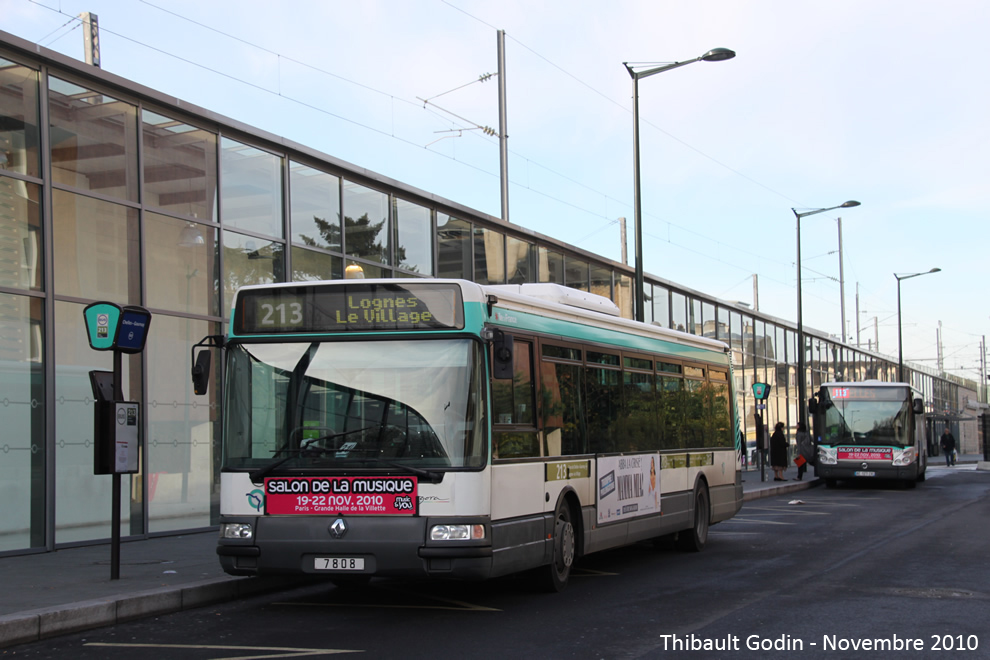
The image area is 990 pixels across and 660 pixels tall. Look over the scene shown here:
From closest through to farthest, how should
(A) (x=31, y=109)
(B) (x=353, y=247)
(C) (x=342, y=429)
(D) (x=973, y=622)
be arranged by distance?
1. (D) (x=973, y=622)
2. (C) (x=342, y=429)
3. (A) (x=31, y=109)
4. (B) (x=353, y=247)

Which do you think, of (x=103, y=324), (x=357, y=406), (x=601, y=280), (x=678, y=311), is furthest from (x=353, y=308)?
(x=678, y=311)

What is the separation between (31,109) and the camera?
1357 centimetres

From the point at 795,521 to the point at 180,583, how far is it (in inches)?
492

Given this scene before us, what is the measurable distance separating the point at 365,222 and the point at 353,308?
442 inches

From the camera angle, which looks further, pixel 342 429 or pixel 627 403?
pixel 627 403

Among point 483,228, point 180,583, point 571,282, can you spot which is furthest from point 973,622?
point 571,282

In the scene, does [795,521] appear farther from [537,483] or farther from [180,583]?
[180,583]

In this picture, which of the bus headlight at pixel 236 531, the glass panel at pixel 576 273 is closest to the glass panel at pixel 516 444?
the bus headlight at pixel 236 531

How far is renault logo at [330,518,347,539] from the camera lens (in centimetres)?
884

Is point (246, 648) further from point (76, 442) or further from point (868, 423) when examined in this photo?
point (868, 423)

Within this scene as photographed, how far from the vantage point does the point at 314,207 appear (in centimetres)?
1889

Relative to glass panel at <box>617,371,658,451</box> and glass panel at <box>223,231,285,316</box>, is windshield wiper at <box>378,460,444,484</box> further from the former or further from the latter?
glass panel at <box>223,231,285,316</box>

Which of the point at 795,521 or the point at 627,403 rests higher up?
the point at 627,403

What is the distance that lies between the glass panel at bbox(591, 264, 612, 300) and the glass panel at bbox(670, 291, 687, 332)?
20.3 feet
